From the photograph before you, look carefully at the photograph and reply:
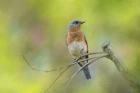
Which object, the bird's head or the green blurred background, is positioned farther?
the green blurred background

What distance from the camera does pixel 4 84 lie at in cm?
900

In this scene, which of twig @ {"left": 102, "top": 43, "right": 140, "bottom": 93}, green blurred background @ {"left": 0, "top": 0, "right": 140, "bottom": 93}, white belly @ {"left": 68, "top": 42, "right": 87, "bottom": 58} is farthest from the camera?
green blurred background @ {"left": 0, "top": 0, "right": 140, "bottom": 93}

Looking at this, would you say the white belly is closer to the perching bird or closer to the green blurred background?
the perching bird

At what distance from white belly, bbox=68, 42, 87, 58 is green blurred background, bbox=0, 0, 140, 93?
2.85 ft

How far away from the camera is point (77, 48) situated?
22.6 ft

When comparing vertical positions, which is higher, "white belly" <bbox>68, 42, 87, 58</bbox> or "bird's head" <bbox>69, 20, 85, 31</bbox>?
"bird's head" <bbox>69, 20, 85, 31</bbox>

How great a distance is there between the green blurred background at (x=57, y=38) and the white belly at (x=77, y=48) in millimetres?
868

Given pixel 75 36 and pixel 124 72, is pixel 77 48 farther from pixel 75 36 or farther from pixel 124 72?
pixel 124 72

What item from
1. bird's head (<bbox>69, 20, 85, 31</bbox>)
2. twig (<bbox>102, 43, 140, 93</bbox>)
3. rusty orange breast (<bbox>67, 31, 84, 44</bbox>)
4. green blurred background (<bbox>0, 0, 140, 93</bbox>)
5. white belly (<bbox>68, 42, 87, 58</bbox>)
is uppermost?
twig (<bbox>102, 43, 140, 93</bbox>)

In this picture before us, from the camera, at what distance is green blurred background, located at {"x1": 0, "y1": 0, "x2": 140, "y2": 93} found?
26.3 feet

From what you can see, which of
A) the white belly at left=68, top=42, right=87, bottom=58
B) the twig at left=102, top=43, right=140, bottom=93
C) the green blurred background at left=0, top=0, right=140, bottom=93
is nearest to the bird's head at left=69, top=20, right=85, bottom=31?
the white belly at left=68, top=42, right=87, bottom=58

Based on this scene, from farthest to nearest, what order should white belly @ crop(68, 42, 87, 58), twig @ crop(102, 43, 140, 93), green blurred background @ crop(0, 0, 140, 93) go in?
1. green blurred background @ crop(0, 0, 140, 93)
2. white belly @ crop(68, 42, 87, 58)
3. twig @ crop(102, 43, 140, 93)

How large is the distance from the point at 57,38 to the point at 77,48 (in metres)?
2.53

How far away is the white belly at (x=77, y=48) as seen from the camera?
6.85 m
